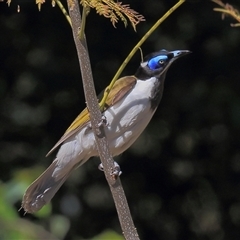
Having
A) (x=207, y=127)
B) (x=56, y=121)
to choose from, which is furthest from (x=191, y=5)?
(x=56, y=121)

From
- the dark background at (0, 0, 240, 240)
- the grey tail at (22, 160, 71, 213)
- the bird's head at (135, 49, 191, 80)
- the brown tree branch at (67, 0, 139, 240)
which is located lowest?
the dark background at (0, 0, 240, 240)

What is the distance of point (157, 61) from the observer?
284 cm

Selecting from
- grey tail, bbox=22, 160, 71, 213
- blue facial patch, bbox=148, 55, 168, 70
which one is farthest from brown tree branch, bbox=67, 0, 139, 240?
blue facial patch, bbox=148, 55, 168, 70

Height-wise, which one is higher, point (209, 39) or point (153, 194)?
point (209, 39)

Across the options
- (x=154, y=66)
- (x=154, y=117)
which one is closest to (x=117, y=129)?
(x=154, y=66)

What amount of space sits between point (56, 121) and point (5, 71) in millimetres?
422

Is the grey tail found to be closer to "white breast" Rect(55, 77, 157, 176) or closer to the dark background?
"white breast" Rect(55, 77, 157, 176)

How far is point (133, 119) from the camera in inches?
109

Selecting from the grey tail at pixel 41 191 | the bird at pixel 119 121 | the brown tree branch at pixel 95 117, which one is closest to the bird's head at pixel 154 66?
the bird at pixel 119 121

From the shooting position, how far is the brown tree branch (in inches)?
57.1

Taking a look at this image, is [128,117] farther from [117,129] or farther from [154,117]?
[154,117]

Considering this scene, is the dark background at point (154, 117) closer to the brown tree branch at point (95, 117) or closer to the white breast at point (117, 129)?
the white breast at point (117, 129)

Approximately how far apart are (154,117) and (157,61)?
1.61 m

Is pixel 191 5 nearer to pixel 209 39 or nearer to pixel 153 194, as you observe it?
pixel 209 39
